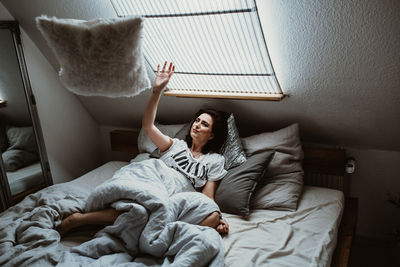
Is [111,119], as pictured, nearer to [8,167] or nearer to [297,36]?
[8,167]

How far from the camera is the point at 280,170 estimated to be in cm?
211

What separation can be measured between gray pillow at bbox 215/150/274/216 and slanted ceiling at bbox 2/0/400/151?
42cm

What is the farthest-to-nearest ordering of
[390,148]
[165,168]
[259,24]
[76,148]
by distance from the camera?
[76,148], [390,148], [165,168], [259,24]

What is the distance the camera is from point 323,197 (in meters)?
2.04

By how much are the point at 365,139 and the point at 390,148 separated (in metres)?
0.17

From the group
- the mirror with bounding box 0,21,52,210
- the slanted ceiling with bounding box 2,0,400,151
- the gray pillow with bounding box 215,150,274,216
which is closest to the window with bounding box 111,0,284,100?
the slanted ceiling with bounding box 2,0,400,151

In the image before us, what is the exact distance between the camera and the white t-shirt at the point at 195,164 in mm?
2074

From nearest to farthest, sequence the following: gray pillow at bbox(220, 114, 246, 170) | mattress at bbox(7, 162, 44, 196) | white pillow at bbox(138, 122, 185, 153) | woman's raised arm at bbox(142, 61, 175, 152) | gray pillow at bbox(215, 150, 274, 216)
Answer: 1. woman's raised arm at bbox(142, 61, 175, 152)
2. gray pillow at bbox(215, 150, 274, 216)
3. gray pillow at bbox(220, 114, 246, 170)
4. mattress at bbox(7, 162, 44, 196)
5. white pillow at bbox(138, 122, 185, 153)

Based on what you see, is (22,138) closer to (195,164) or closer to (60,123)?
(60,123)

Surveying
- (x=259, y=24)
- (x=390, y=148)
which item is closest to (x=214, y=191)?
(x=259, y=24)

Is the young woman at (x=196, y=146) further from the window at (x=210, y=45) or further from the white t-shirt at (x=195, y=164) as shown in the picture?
the window at (x=210, y=45)

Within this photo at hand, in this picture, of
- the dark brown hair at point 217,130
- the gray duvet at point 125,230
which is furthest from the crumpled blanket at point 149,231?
the dark brown hair at point 217,130

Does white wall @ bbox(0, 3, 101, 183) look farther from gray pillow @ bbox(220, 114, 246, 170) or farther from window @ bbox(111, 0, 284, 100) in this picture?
gray pillow @ bbox(220, 114, 246, 170)

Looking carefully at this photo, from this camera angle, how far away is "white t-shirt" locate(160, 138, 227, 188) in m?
2.07
